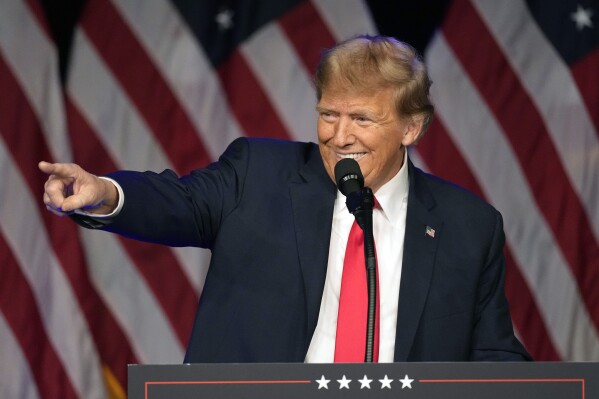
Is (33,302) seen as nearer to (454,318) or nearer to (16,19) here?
(16,19)

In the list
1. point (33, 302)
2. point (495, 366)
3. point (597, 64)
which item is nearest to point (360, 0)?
point (597, 64)

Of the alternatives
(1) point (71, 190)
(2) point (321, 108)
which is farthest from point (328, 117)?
(1) point (71, 190)

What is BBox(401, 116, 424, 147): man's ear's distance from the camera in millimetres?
2359

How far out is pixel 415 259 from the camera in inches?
88.7

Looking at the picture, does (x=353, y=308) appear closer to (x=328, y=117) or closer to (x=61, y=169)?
(x=328, y=117)

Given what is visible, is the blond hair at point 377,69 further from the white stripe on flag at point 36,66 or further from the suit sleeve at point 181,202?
the white stripe on flag at point 36,66

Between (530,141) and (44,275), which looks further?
(530,141)

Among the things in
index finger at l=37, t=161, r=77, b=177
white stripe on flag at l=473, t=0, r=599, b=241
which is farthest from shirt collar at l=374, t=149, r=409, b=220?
white stripe on flag at l=473, t=0, r=599, b=241

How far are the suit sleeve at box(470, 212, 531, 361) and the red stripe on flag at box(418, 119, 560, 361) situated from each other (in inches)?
52.4

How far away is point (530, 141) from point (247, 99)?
1.03 metres

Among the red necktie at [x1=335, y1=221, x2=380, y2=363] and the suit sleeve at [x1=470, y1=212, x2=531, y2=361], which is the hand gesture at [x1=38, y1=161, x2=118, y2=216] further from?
the suit sleeve at [x1=470, y1=212, x2=531, y2=361]

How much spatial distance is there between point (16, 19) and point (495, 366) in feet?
8.12

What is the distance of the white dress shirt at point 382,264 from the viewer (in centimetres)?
216

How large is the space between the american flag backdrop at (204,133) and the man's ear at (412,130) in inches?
50.6
